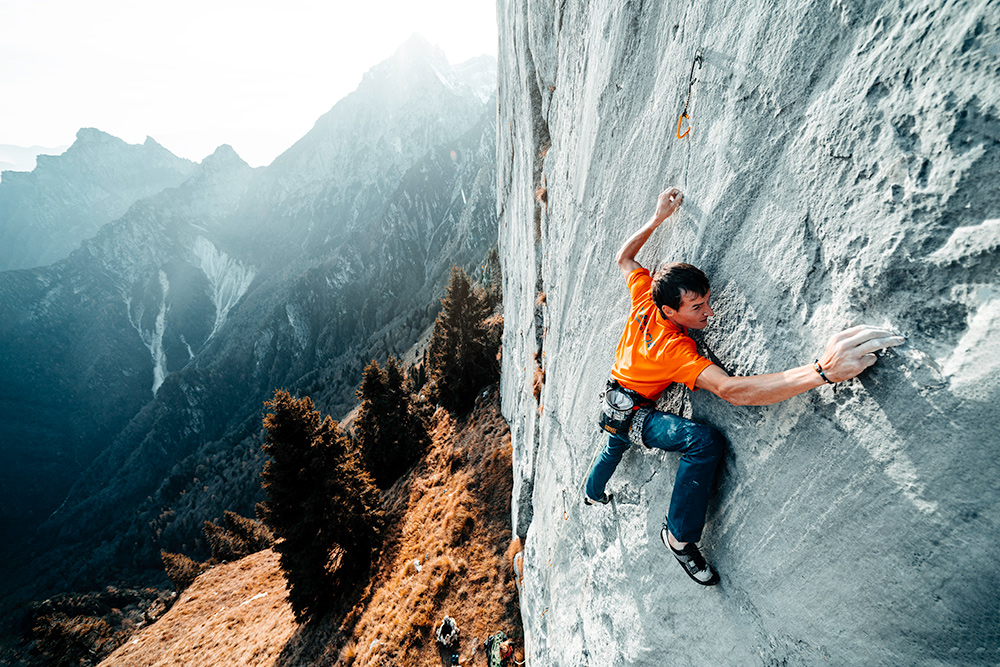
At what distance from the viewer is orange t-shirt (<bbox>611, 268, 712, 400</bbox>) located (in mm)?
3180

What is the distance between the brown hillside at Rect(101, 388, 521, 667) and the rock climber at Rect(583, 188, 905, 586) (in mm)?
10233

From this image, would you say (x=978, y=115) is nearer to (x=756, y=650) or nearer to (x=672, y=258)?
(x=672, y=258)

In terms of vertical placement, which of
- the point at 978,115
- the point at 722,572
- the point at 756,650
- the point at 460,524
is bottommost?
the point at 460,524

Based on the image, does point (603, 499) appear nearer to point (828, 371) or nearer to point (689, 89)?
point (828, 371)

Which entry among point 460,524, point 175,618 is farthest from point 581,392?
point 175,618

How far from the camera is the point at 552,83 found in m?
8.14

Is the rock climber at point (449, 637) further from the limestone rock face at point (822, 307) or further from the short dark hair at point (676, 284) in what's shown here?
the short dark hair at point (676, 284)

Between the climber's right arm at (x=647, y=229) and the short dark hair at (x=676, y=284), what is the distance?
36.2 inches

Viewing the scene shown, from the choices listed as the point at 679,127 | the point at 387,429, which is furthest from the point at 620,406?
the point at 387,429

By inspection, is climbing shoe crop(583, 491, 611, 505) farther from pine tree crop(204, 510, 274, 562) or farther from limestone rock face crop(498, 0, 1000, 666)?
pine tree crop(204, 510, 274, 562)

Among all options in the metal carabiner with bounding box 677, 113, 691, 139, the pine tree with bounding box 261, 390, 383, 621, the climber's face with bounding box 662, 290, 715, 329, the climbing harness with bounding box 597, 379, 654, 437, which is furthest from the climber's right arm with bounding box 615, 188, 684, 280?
the pine tree with bounding box 261, 390, 383, 621

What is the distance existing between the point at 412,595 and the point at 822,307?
1484cm

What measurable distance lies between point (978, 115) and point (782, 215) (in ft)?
3.27

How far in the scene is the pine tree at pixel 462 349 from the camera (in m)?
25.8
